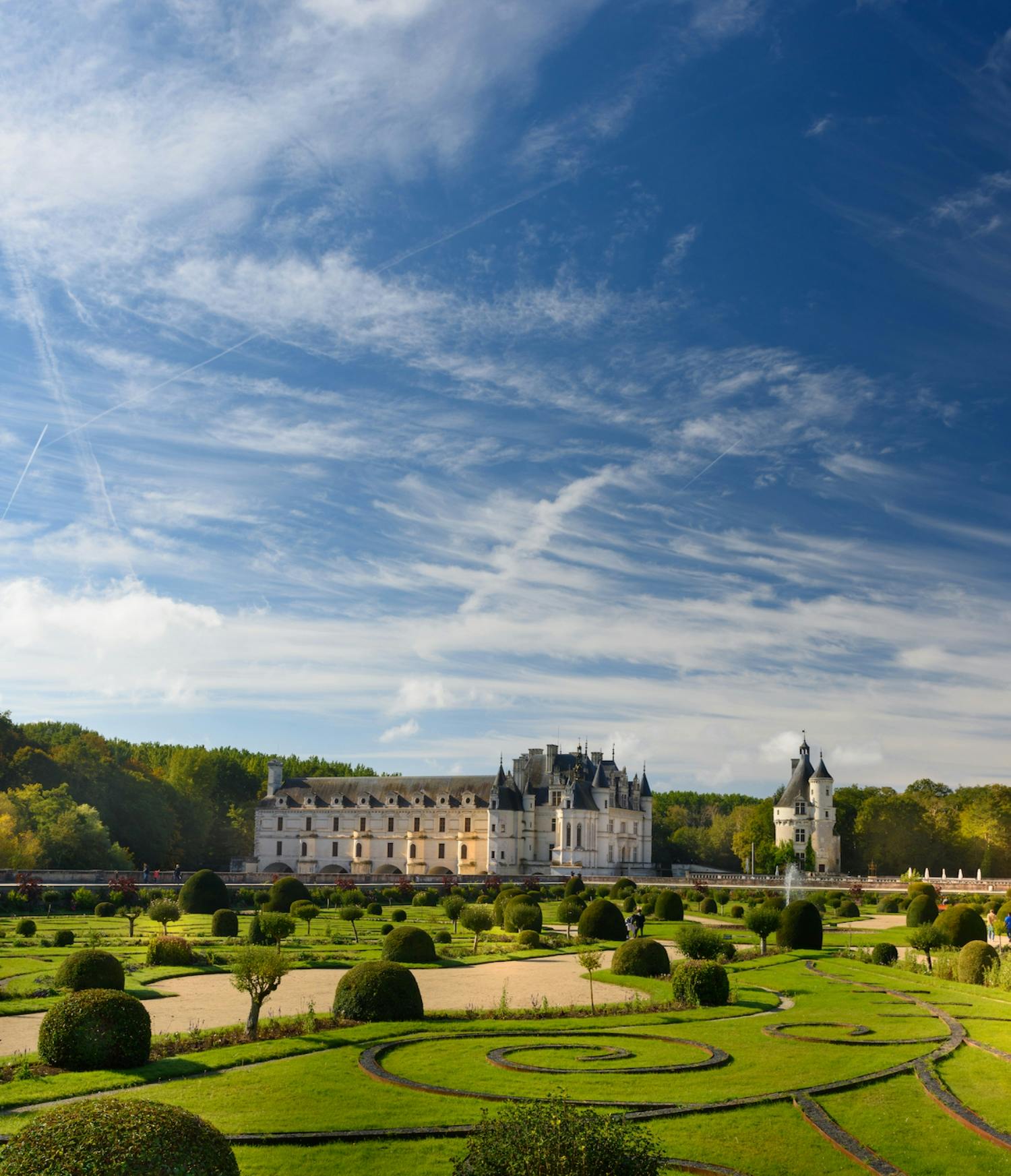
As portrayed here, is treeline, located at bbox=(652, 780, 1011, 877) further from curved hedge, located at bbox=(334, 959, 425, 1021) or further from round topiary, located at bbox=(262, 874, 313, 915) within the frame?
curved hedge, located at bbox=(334, 959, 425, 1021)

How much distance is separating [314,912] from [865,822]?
54909 millimetres

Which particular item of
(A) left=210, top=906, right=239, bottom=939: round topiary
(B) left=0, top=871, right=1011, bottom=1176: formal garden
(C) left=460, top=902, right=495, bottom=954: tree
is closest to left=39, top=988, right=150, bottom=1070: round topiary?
(B) left=0, top=871, right=1011, bottom=1176: formal garden

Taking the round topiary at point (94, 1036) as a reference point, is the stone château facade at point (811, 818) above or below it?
above

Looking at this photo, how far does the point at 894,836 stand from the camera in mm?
78062

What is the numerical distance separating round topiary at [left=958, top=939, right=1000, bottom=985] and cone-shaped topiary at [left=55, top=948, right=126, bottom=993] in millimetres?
17044

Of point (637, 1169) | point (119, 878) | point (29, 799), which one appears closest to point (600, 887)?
point (119, 878)

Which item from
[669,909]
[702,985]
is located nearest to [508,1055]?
[702,985]

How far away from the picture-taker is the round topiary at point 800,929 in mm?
30656

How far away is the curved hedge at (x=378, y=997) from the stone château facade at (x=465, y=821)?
63.2 meters

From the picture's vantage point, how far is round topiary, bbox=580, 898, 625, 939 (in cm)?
3309

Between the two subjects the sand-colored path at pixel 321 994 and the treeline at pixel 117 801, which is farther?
the treeline at pixel 117 801

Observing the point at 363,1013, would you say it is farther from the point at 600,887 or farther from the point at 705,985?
the point at 600,887

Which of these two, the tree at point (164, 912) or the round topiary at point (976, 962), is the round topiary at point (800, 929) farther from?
the tree at point (164, 912)

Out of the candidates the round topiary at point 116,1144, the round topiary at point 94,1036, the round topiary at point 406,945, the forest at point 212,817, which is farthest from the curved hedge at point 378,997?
the forest at point 212,817
